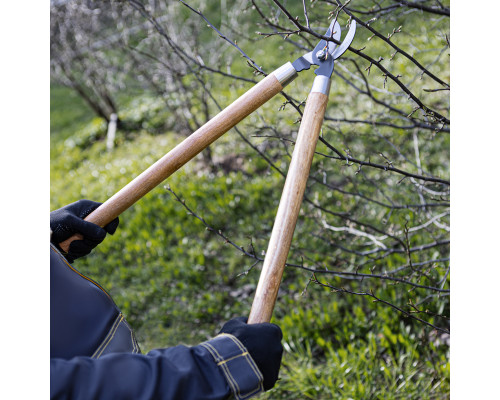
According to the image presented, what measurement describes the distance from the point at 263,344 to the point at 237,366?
0.09 metres

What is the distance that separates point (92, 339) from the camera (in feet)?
4.42

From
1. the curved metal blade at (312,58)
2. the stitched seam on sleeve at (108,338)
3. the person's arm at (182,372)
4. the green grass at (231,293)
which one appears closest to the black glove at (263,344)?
the person's arm at (182,372)

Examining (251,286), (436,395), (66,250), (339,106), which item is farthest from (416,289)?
(339,106)

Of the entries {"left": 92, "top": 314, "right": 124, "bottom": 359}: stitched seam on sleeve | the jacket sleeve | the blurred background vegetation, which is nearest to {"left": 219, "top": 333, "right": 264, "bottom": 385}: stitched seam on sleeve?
the jacket sleeve

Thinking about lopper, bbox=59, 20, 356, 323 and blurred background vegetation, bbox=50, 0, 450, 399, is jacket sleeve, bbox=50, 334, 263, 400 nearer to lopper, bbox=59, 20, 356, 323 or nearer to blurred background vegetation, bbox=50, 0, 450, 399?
lopper, bbox=59, 20, 356, 323

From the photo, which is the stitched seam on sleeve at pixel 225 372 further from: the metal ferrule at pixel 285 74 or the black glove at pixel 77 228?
the metal ferrule at pixel 285 74

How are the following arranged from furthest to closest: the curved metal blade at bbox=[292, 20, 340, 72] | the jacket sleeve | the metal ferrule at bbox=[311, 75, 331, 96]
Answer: the curved metal blade at bbox=[292, 20, 340, 72]
the metal ferrule at bbox=[311, 75, 331, 96]
the jacket sleeve

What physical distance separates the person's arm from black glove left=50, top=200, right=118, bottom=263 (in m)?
0.64

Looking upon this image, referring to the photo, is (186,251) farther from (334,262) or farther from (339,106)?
(339,106)

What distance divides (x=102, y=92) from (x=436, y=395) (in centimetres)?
633

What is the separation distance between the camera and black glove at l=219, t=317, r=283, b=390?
3.92ft

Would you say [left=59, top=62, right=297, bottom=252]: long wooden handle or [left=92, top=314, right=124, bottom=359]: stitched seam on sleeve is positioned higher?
[left=59, top=62, right=297, bottom=252]: long wooden handle

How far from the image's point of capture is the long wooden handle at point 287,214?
1.31m

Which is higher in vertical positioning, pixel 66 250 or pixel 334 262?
pixel 334 262
